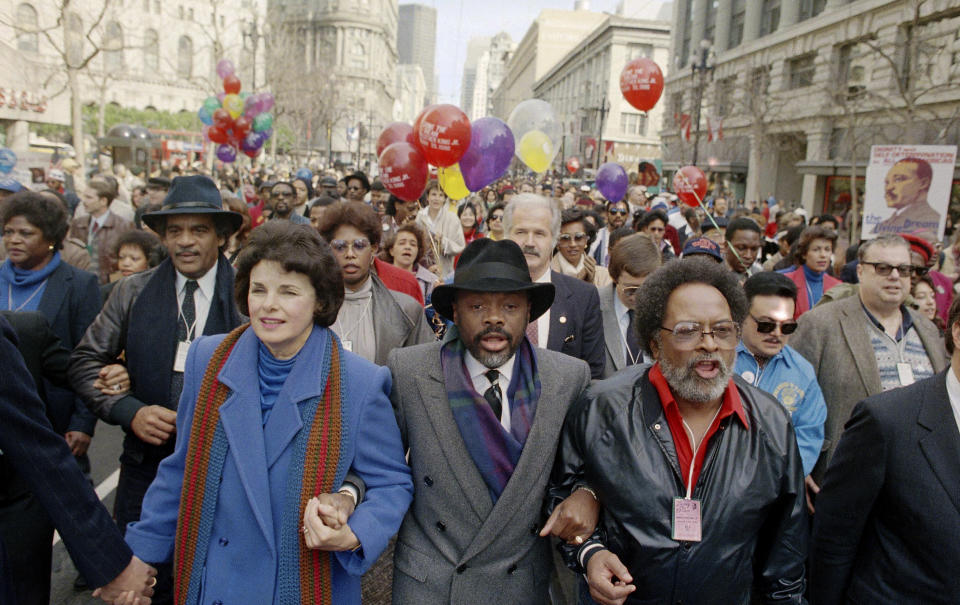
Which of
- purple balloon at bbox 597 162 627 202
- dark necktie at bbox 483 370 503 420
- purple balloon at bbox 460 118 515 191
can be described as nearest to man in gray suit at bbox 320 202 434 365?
dark necktie at bbox 483 370 503 420

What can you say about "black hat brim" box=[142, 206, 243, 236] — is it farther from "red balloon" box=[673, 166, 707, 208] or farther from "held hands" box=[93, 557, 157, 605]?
"red balloon" box=[673, 166, 707, 208]

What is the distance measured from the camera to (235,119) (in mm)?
16312

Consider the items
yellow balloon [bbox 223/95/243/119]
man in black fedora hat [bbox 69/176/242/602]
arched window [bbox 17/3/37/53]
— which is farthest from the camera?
arched window [bbox 17/3/37/53]

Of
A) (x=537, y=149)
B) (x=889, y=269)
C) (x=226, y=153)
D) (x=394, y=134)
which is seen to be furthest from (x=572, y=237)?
(x=226, y=153)

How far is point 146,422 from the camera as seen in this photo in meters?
2.78

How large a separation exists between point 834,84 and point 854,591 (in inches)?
1040

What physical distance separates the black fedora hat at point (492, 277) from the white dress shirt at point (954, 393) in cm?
139

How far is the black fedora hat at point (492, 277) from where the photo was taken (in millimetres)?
2404

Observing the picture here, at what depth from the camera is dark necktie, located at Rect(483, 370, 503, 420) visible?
2.42 meters

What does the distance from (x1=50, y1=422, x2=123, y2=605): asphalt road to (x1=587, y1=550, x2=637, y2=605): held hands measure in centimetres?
318

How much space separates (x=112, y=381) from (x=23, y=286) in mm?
1422

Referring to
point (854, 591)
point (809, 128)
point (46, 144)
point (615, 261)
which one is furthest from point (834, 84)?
point (46, 144)

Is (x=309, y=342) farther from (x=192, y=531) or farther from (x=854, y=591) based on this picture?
(x=854, y=591)

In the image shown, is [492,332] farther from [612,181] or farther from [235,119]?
[235,119]
